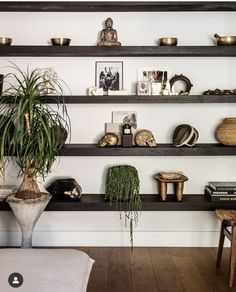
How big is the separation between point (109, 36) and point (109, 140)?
834mm

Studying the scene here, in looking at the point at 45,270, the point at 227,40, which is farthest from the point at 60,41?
the point at 45,270

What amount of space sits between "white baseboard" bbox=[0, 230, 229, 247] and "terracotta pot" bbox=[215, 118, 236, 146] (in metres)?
0.83

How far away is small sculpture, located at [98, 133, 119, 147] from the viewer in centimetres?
324

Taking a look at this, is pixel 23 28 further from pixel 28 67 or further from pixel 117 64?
pixel 117 64

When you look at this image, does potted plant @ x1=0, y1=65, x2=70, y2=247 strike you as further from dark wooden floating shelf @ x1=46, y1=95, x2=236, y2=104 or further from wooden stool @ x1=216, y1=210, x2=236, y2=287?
wooden stool @ x1=216, y1=210, x2=236, y2=287

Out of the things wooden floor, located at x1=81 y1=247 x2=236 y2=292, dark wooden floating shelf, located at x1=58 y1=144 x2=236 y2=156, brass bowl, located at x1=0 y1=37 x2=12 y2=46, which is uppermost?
brass bowl, located at x1=0 y1=37 x2=12 y2=46

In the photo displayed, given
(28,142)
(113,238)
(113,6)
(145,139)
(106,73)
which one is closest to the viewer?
(28,142)

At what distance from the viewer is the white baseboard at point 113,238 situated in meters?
3.47

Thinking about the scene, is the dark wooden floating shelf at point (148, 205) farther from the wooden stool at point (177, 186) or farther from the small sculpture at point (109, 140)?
the small sculpture at point (109, 140)

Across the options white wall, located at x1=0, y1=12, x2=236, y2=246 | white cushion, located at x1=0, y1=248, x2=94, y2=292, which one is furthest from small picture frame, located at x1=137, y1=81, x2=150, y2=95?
white cushion, located at x1=0, y1=248, x2=94, y2=292

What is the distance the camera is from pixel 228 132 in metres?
3.22

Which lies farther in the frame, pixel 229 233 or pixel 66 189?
pixel 66 189

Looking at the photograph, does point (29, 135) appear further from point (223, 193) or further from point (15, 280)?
point (223, 193)

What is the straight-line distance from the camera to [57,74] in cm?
336
